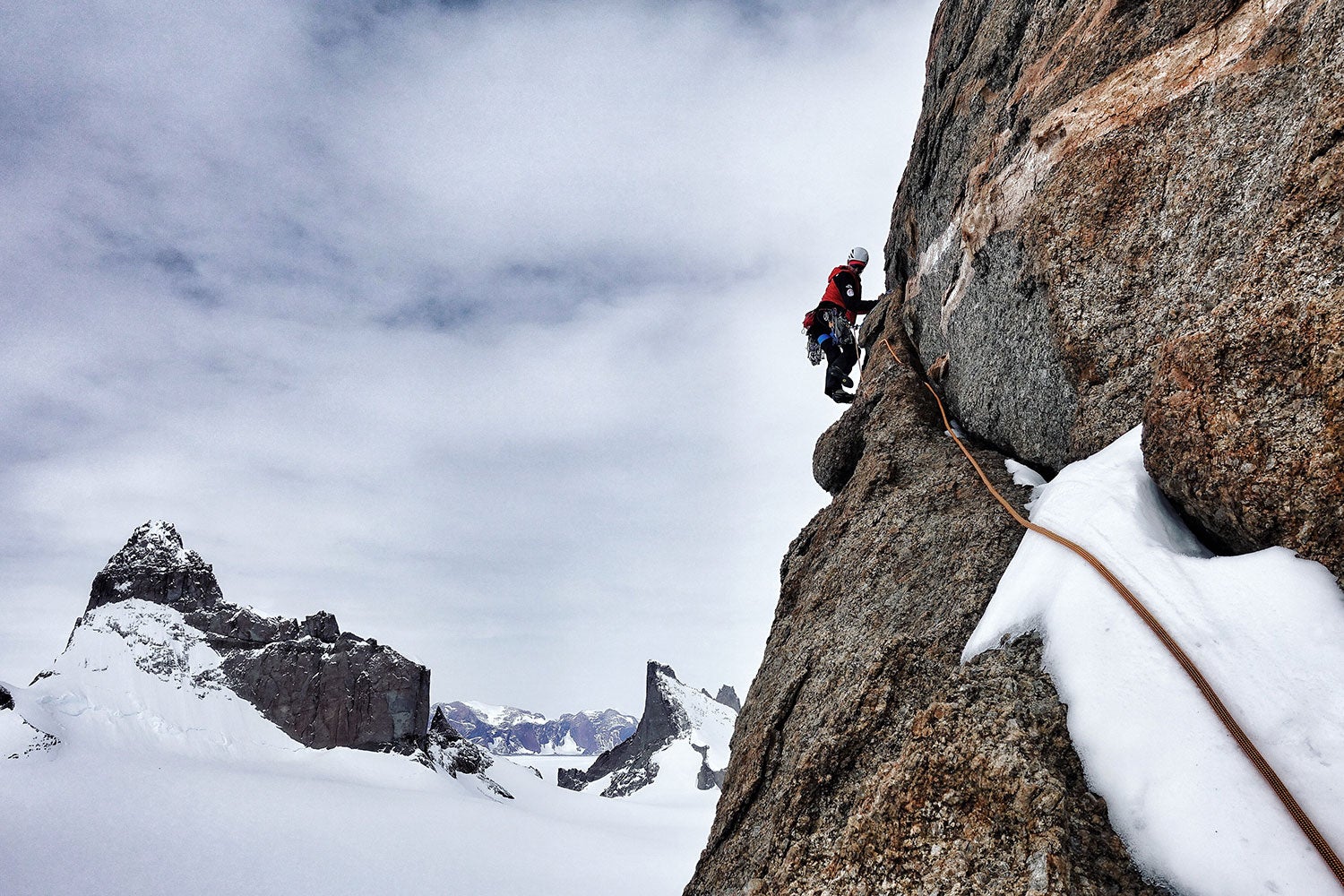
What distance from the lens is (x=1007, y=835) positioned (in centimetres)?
269

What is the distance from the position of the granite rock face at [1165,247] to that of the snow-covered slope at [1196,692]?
0.34 metres

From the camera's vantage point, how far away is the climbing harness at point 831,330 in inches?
464

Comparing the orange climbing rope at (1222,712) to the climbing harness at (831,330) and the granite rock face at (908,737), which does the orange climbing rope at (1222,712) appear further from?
the climbing harness at (831,330)

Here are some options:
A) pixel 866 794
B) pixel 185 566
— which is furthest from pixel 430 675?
pixel 866 794

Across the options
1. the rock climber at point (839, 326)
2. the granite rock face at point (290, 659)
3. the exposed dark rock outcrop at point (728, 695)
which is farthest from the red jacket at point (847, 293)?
the exposed dark rock outcrop at point (728, 695)

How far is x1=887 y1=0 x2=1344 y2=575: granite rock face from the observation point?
10.0ft

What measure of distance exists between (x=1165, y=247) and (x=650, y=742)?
5727 inches

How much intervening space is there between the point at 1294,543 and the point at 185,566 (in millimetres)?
117841

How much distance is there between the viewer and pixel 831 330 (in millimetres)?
11820

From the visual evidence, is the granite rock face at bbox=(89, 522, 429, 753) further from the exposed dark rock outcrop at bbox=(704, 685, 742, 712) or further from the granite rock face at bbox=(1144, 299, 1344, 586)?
the exposed dark rock outcrop at bbox=(704, 685, 742, 712)

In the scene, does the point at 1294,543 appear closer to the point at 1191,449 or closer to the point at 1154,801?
the point at 1191,449

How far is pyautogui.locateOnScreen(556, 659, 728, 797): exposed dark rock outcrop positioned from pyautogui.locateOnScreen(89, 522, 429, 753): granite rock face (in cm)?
5836

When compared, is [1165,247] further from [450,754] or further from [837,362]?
[450,754]

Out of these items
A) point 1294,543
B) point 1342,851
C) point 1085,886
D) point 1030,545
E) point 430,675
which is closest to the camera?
point 1342,851
